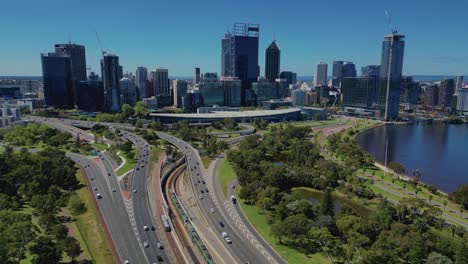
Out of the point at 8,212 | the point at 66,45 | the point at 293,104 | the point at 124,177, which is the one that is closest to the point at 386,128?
the point at 293,104

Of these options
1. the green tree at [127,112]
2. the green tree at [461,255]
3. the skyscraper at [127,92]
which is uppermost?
the skyscraper at [127,92]

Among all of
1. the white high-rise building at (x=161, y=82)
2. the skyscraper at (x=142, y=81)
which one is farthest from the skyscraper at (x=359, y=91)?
the skyscraper at (x=142, y=81)

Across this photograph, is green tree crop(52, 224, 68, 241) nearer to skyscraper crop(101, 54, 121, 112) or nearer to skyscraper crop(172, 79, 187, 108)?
skyscraper crop(101, 54, 121, 112)

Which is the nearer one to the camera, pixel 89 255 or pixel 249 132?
pixel 89 255

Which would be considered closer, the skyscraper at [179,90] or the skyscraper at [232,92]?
the skyscraper at [232,92]

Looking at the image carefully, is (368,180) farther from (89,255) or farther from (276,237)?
(89,255)

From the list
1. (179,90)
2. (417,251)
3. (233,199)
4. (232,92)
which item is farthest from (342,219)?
(179,90)

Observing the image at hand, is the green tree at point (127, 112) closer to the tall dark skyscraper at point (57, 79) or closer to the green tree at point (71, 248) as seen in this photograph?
the tall dark skyscraper at point (57, 79)
